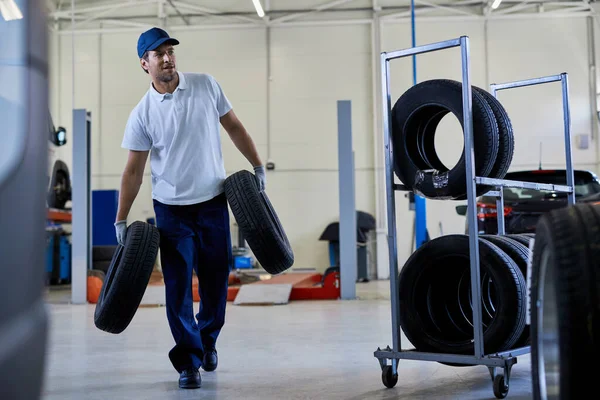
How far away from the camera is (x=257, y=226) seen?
3617 millimetres

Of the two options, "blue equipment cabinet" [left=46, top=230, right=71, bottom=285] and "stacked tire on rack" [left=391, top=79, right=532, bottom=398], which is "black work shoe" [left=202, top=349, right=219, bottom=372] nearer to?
"stacked tire on rack" [left=391, top=79, right=532, bottom=398]

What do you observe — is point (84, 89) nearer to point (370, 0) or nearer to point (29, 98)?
point (370, 0)

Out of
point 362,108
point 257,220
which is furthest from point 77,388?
point 362,108

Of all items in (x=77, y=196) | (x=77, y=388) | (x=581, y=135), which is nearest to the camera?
(x=77, y=388)

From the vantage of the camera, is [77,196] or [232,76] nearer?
[77,196]

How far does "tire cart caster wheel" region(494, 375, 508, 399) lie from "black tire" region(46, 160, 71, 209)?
996 cm

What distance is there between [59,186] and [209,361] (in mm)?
9109

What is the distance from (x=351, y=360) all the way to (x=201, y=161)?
1.53 meters

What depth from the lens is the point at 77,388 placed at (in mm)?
3520

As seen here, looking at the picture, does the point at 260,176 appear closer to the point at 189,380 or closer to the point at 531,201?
the point at 189,380

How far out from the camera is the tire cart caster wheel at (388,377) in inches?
132

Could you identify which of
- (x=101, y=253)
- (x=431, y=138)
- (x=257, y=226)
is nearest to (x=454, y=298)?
(x=431, y=138)

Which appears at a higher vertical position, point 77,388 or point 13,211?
point 13,211

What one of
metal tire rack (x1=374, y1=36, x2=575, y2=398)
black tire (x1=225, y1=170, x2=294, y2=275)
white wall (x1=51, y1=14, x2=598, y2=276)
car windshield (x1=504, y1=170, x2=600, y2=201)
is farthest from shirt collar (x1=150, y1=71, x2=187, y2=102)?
white wall (x1=51, y1=14, x2=598, y2=276)
